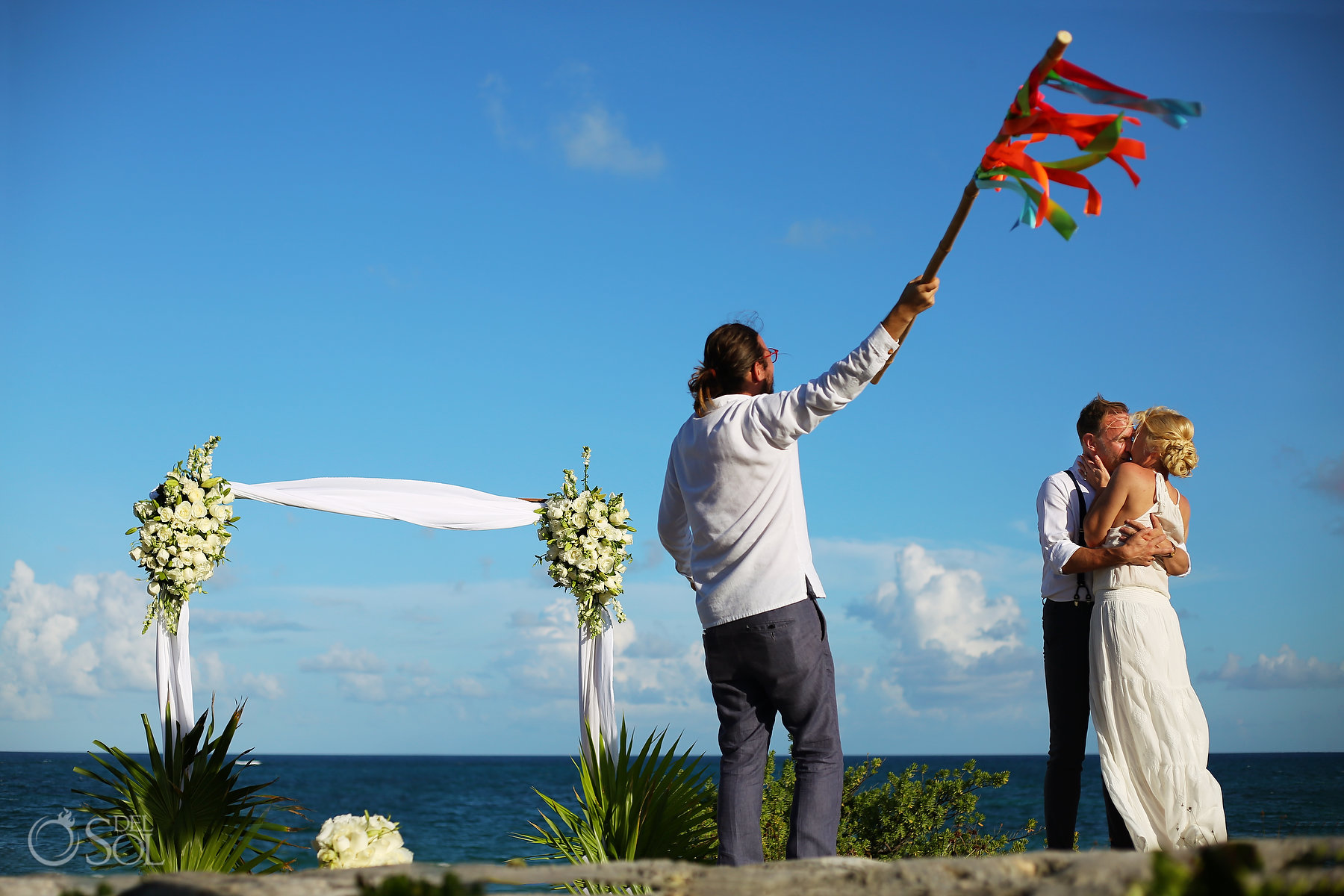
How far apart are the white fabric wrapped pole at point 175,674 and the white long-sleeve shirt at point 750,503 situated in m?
3.13

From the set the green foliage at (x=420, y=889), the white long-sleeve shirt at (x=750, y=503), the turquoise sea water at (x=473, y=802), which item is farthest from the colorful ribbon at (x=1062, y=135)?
the turquoise sea water at (x=473, y=802)

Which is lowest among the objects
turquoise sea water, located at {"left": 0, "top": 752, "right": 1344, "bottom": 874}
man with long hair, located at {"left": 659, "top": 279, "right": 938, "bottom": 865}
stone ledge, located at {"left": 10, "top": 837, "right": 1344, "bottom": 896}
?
turquoise sea water, located at {"left": 0, "top": 752, "right": 1344, "bottom": 874}

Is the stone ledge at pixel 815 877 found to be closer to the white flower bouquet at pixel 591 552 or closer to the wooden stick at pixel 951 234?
the wooden stick at pixel 951 234

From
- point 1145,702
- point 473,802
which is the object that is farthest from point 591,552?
point 473,802

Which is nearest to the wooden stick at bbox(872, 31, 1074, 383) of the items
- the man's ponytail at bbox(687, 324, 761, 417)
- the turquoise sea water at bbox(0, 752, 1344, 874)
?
the man's ponytail at bbox(687, 324, 761, 417)

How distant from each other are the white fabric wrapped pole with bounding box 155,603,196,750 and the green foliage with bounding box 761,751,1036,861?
3.45 meters

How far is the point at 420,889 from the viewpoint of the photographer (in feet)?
5.96

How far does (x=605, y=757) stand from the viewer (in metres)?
4.83

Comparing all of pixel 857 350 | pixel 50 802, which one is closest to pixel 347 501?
pixel 857 350

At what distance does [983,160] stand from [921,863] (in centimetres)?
208

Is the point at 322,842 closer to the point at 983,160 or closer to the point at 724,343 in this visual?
the point at 724,343

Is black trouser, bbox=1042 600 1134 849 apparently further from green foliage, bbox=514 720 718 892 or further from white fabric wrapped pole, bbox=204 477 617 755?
white fabric wrapped pole, bbox=204 477 617 755

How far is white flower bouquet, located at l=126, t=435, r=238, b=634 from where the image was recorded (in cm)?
512

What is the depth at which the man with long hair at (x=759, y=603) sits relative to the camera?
325 centimetres
